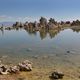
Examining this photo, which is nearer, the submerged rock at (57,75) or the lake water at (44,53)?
the submerged rock at (57,75)

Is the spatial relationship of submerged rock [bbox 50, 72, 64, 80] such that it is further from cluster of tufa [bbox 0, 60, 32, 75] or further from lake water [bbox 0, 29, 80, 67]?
lake water [bbox 0, 29, 80, 67]

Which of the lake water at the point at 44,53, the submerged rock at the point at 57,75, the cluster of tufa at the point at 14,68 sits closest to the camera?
the submerged rock at the point at 57,75

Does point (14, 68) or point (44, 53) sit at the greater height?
point (14, 68)

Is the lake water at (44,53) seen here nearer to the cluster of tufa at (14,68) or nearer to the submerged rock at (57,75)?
the cluster of tufa at (14,68)

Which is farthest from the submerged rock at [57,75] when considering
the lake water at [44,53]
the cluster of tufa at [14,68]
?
the lake water at [44,53]

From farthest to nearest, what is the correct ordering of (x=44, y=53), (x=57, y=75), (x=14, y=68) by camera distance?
(x=44, y=53), (x=14, y=68), (x=57, y=75)

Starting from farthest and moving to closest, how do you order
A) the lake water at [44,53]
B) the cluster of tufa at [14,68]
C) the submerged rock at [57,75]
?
the lake water at [44,53]
the cluster of tufa at [14,68]
the submerged rock at [57,75]

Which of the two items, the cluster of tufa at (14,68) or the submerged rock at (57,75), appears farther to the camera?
the cluster of tufa at (14,68)

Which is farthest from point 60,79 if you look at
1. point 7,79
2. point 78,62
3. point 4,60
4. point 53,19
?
point 53,19

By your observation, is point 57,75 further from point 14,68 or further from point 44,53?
point 44,53

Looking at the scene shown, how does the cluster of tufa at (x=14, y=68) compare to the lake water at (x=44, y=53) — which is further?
the lake water at (x=44, y=53)

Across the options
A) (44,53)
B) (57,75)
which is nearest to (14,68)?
(57,75)

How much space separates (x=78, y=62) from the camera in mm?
24906

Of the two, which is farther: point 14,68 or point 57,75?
point 14,68
